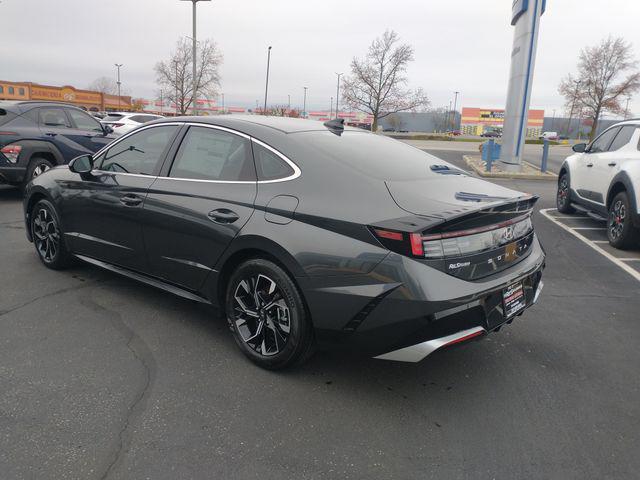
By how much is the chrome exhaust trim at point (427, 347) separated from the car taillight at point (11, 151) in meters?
8.20

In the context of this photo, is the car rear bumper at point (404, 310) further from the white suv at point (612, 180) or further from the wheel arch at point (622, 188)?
the white suv at point (612, 180)

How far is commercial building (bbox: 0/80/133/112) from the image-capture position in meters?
52.6

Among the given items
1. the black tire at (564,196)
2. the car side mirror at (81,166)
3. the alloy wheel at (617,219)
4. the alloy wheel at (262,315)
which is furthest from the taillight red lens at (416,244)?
the black tire at (564,196)

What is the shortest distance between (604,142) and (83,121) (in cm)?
933

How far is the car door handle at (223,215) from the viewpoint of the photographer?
3.22 m

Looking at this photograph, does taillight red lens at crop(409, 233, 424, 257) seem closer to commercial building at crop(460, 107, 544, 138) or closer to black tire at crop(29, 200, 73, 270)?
black tire at crop(29, 200, 73, 270)

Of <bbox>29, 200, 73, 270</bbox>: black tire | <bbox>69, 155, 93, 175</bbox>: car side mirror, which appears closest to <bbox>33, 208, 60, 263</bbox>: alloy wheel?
<bbox>29, 200, 73, 270</bbox>: black tire

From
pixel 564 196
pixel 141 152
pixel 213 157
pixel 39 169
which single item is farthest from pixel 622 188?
pixel 39 169

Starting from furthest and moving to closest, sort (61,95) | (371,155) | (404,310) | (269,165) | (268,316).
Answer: (61,95)
(371,155)
(269,165)
(268,316)
(404,310)

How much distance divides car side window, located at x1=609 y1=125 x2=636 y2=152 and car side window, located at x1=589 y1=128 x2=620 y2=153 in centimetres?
15

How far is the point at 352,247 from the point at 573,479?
4.84 ft

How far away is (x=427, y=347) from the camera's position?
2643 mm

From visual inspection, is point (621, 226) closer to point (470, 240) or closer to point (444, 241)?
point (470, 240)

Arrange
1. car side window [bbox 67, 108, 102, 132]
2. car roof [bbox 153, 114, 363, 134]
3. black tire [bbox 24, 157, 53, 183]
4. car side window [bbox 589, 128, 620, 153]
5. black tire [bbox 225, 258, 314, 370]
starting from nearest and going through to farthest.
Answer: black tire [bbox 225, 258, 314, 370] → car roof [bbox 153, 114, 363, 134] → car side window [bbox 589, 128, 620, 153] → black tire [bbox 24, 157, 53, 183] → car side window [bbox 67, 108, 102, 132]
